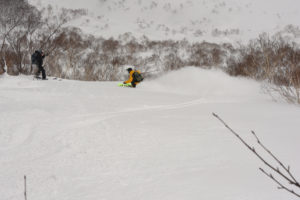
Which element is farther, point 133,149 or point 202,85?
point 202,85

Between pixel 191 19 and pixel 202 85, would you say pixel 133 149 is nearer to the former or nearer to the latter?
pixel 202 85

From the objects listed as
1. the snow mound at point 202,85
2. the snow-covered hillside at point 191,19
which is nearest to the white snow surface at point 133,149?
the snow mound at point 202,85

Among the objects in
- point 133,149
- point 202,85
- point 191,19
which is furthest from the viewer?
point 191,19

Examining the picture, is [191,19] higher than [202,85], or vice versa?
[191,19]

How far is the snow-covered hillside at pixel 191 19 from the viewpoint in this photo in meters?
48.4

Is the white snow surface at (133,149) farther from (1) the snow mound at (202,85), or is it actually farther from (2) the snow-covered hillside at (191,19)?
(2) the snow-covered hillside at (191,19)

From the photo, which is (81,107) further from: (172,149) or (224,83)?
(224,83)

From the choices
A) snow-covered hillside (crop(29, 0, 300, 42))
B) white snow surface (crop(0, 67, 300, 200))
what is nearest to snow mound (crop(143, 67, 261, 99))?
white snow surface (crop(0, 67, 300, 200))

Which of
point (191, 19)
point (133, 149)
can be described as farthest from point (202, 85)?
point (191, 19)

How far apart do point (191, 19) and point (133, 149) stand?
63380 millimetres

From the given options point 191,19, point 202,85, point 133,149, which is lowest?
point 133,149

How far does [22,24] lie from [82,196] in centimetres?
2073

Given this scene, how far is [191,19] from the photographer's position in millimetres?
61875

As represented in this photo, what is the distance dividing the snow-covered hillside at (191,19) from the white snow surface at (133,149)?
41.4 m
